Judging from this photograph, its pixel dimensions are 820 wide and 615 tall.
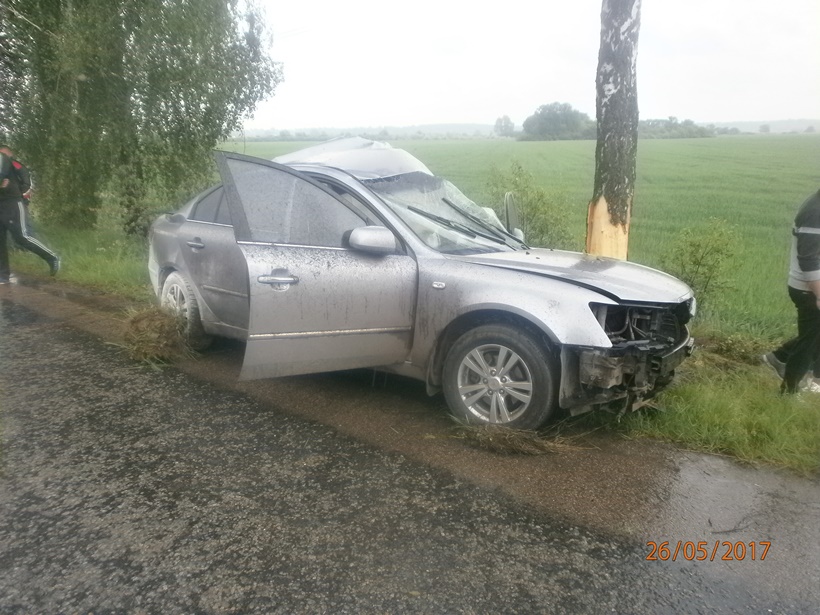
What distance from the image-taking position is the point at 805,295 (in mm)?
4941

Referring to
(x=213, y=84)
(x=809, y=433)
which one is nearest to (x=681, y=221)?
(x=213, y=84)

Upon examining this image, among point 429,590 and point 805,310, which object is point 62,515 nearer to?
point 429,590

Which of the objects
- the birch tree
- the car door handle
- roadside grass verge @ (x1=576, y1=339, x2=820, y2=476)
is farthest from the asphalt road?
the birch tree

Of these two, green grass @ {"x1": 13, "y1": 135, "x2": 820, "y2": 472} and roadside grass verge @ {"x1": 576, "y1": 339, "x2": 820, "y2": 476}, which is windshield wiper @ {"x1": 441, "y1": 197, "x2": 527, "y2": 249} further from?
green grass @ {"x1": 13, "y1": 135, "x2": 820, "y2": 472}

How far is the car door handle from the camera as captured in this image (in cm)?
453

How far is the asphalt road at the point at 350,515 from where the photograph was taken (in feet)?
9.20

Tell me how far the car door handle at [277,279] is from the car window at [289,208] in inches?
13.7

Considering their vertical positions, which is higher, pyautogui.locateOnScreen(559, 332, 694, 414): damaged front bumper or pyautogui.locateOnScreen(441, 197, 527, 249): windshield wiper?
pyautogui.locateOnScreen(441, 197, 527, 249): windshield wiper

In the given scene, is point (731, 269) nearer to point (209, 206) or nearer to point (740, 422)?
point (740, 422)

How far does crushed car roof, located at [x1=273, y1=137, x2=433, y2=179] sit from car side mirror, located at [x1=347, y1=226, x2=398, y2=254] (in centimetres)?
94

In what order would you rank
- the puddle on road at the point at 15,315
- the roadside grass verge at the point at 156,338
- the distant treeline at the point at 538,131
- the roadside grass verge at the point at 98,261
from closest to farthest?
the roadside grass verge at the point at 156,338 < the puddle on road at the point at 15,315 < the roadside grass verge at the point at 98,261 < the distant treeline at the point at 538,131

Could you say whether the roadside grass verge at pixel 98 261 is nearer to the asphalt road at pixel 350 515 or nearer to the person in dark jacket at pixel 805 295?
the asphalt road at pixel 350 515

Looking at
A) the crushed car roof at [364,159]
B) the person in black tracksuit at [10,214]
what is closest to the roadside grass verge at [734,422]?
the crushed car roof at [364,159]

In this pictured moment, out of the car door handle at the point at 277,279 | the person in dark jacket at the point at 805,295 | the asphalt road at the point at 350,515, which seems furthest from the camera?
the person in dark jacket at the point at 805,295
